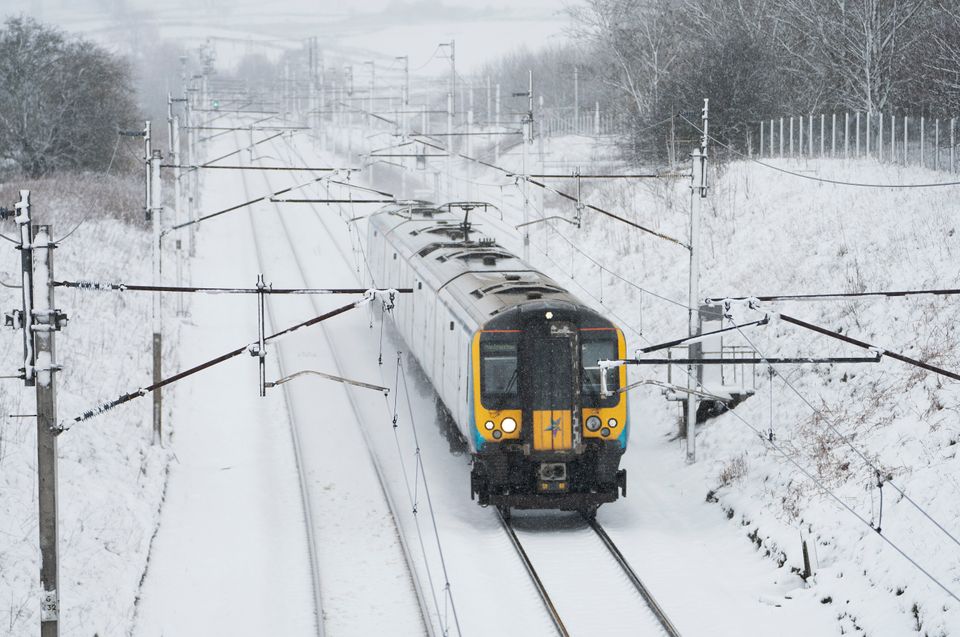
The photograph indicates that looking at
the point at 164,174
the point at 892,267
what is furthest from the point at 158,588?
the point at 164,174

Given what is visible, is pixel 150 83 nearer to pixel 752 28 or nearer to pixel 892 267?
pixel 752 28

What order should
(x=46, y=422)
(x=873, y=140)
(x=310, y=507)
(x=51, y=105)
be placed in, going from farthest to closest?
(x=51, y=105) → (x=873, y=140) → (x=310, y=507) → (x=46, y=422)

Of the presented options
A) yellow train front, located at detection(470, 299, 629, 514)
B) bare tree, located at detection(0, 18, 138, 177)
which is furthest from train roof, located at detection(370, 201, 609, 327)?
bare tree, located at detection(0, 18, 138, 177)

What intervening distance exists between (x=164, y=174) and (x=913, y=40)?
34486 millimetres

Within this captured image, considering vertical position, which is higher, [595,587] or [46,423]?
[46,423]

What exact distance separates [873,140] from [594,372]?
2049cm

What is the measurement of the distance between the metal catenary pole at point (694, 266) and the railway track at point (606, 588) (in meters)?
3.01

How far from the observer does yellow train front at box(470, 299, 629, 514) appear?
16.7 meters

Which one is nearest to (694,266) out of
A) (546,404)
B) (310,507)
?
(546,404)

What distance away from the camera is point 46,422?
1150cm

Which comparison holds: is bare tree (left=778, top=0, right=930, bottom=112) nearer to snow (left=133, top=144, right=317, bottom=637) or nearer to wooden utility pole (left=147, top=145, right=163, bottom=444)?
snow (left=133, top=144, right=317, bottom=637)

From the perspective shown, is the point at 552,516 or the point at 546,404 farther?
the point at 552,516

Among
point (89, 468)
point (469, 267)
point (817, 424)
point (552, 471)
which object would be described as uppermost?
point (469, 267)

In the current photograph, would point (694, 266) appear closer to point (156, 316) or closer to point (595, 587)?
point (595, 587)
